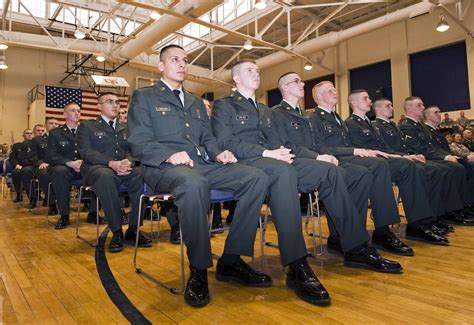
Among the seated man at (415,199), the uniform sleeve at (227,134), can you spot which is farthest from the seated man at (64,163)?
the seated man at (415,199)

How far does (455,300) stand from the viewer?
1.58m

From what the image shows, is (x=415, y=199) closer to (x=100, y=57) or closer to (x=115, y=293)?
(x=115, y=293)

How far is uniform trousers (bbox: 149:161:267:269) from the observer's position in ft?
5.55

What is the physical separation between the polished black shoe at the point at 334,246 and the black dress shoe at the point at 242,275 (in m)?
0.85

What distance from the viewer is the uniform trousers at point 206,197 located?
169 cm

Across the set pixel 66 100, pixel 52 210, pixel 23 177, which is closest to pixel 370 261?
pixel 52 210

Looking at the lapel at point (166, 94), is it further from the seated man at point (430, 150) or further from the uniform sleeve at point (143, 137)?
the seated man at point (430, 150)

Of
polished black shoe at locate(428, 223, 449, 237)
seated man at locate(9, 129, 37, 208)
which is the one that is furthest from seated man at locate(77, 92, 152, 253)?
seated man at locate(9, 129, 37, 208)

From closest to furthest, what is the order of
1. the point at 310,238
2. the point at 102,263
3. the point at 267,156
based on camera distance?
the point at 267,156 → the point at 102,263 → the point at 310,238

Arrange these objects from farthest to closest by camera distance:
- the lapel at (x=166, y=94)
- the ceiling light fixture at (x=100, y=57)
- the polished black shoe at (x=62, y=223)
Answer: the ceiling light fixture at (x=100, y=57) → the polished black shoe at (x=62, y=223) → the lapel at (x=166, y=94)

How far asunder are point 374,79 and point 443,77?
81.1 inches

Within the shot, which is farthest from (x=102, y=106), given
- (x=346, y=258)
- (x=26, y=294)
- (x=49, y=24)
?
(x=49, y=24)

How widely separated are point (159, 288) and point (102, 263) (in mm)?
725

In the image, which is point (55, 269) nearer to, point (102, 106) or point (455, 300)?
point (102, 106)
